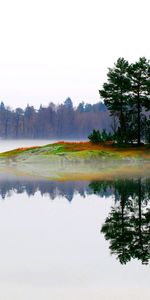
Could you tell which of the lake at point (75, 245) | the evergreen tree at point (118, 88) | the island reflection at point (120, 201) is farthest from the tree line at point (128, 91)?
the lake at point (75, 245)

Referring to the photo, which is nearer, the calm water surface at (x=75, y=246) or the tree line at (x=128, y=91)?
the calm water surface at (x=75, y=246)

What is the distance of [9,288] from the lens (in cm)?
1170

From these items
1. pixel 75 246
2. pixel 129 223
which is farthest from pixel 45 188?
pixel 75 246

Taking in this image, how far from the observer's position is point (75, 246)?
15797 millimetres

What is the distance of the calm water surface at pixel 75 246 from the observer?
460 inches

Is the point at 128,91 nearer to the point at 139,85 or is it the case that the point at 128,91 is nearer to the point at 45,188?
the point at 139,85

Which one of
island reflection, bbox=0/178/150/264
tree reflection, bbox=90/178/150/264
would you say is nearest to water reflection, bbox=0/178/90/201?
island reflection, bbox=0/178/150/264

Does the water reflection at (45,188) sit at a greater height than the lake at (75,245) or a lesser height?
lesser

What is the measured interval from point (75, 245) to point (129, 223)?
4308mm

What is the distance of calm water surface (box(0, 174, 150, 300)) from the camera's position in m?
11.7

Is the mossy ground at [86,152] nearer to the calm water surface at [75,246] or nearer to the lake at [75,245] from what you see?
the lake at [75,245]

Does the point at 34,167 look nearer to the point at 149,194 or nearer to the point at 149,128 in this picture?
the point at 149,128

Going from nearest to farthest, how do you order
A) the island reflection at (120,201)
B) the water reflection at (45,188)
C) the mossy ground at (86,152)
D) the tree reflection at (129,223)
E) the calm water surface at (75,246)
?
the calm water surface at (75,246) → the tree reflection at (129,223) → the island reflection at (120,201) → the water reflection at (45,188) → the mossy ground at (86,152)

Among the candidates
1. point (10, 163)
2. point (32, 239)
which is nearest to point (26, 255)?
point (32, 239)
